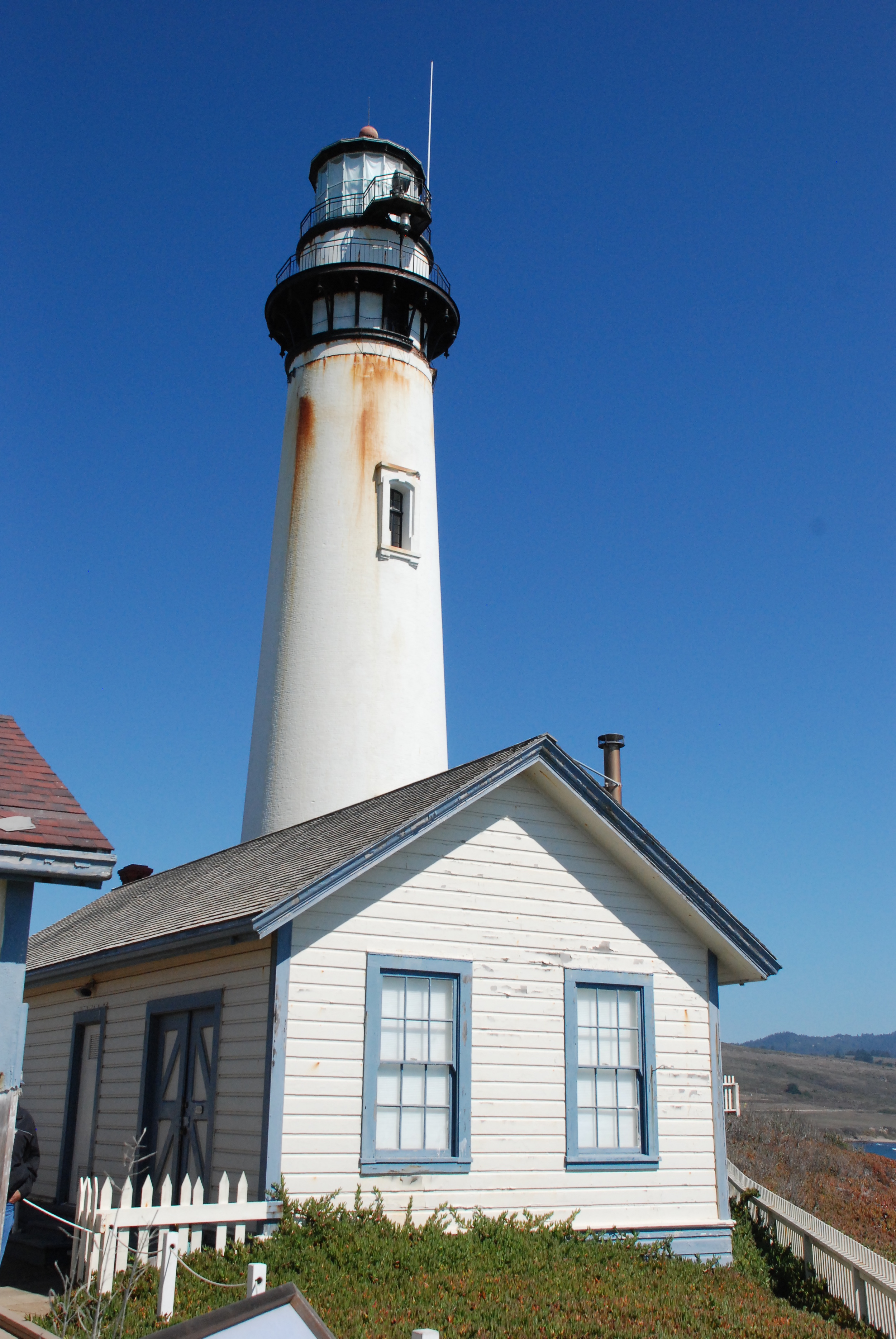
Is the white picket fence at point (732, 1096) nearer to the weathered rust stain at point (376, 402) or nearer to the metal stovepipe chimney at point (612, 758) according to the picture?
the metal stovepipe chimney at point (612, 758)

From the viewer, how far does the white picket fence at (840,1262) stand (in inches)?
443

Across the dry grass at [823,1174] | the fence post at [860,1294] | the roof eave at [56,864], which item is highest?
the roof eave at [56,864]

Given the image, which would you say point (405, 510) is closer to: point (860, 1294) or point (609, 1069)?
point (609, 1069)

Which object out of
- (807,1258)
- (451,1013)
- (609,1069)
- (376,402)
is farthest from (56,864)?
(376,402)

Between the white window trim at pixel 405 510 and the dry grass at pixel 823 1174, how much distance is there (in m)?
13.4

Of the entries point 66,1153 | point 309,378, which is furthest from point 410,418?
point 66,1153

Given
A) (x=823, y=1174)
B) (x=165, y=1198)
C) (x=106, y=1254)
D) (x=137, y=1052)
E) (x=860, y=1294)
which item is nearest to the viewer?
(x=106, y=1254)

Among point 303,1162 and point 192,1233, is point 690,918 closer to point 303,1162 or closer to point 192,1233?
point 303,1162

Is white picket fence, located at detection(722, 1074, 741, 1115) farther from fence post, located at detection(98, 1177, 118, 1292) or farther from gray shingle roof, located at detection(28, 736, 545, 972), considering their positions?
fence post, located at detection(98, 1177, 118, 1292)

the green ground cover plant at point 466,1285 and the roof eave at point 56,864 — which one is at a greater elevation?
the roof eave at point 56,864

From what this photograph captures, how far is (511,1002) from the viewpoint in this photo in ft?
38.3

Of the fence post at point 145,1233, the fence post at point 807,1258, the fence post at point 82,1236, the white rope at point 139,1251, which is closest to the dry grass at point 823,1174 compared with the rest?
the fence post at point 807,1258

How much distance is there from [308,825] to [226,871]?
1.22 m

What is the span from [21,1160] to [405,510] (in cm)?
1339
